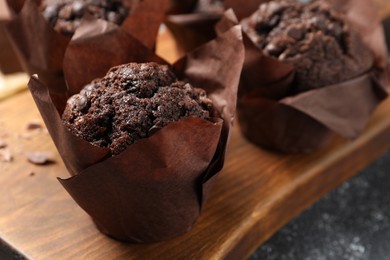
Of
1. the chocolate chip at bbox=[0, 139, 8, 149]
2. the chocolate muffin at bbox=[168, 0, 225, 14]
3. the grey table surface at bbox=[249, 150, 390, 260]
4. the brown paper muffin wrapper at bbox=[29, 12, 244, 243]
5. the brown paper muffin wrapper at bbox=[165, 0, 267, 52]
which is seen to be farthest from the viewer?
the chocolate muffin at bbox=[168, 0, 225, 14]

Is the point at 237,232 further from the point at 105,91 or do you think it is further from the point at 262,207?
the point at 105,91

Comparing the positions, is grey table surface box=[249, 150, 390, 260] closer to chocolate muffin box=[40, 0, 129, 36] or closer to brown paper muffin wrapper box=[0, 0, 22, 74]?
chocolate muffin box=[40, 0, 129, 36]

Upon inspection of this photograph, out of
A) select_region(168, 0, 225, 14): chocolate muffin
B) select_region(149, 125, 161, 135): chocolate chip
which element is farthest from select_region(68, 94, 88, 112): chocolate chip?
select_region(168, 0, 225, 14): chocolate muffin

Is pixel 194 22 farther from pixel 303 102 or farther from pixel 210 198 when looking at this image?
pixel 210 198

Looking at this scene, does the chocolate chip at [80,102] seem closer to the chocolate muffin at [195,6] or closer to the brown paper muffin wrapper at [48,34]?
the brown paper muffin wrapper at [48,34]

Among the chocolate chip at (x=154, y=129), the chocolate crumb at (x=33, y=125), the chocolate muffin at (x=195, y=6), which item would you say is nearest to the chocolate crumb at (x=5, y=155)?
the chocolate crumb at (x=33, y=125)

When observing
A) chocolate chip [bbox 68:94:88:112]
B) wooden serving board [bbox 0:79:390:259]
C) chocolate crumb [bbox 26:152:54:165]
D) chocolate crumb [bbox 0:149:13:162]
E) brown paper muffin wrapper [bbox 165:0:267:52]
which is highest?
chocolate chip [bbox 68:94:88:112]

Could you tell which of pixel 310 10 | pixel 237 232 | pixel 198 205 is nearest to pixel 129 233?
pixel 198 205
